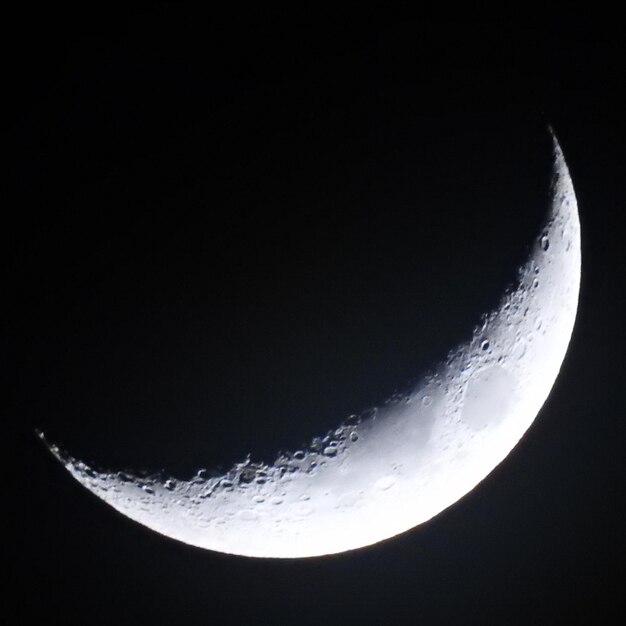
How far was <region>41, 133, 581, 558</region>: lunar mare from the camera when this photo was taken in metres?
1.67

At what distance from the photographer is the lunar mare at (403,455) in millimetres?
1666

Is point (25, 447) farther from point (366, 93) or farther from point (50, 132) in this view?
point (366, 93)

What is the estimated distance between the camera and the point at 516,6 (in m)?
1.55

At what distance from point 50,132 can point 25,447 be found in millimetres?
1001

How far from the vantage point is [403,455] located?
1.76 m

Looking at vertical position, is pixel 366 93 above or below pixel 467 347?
above

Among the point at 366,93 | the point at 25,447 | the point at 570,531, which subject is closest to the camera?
the point at 366,93

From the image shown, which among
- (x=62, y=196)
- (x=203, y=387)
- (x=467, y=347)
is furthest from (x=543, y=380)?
(x=62, y=196)

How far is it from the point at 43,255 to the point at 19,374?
37 centimetres

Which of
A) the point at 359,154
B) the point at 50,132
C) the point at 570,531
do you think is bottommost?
the point at 570,531

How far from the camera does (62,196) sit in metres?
1.51

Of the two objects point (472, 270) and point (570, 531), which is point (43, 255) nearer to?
point (472, 270)

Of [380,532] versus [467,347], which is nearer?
[467,347]

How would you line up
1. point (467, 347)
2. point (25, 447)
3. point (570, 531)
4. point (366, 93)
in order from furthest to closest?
1. point (570, 531)
2. point (25, 447)
3. point (467, 347)
4. point (366, 93)
